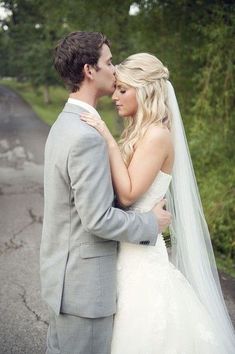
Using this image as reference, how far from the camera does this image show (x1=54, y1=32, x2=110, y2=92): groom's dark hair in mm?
1896

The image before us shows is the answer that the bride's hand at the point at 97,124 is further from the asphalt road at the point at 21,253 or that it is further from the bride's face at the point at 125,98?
the asphalt road at the point at 21,253

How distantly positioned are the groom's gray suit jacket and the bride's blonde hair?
29cm

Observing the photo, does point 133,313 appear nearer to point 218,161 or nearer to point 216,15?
point 218,161

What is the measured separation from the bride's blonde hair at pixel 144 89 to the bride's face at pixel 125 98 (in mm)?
24

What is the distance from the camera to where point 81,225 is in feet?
6.45

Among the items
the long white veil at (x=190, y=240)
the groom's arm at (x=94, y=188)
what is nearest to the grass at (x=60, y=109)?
the long white veil at (x=190, y=240)

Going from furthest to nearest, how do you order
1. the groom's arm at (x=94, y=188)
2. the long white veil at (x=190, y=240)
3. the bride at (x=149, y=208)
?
the long white veil at (x=190, y=240) < the bride at (x=149, y=208) < the groom's arm at (x=94, y=188)

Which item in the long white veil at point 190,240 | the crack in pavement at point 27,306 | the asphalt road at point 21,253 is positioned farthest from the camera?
the crack in pavement at point 27,306

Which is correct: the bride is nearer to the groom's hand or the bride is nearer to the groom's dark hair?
the groom's hand

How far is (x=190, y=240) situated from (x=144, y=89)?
0.89m

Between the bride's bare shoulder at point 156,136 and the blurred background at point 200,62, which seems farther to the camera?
the blurred background at point 200,62

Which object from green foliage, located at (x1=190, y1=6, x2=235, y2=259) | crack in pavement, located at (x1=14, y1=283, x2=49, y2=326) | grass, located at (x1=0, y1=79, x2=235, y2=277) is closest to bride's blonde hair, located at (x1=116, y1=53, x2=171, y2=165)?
crack in pavement, located at (x1=14, y1=283, x2=49, y2=326)

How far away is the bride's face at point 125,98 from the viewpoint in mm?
2131

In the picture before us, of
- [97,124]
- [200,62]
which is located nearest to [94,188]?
[97,124]
